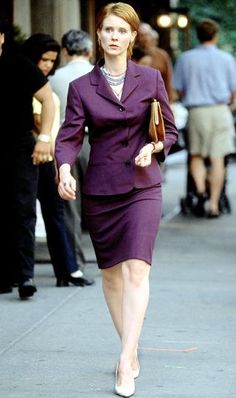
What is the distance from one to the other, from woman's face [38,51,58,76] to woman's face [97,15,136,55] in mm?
3339

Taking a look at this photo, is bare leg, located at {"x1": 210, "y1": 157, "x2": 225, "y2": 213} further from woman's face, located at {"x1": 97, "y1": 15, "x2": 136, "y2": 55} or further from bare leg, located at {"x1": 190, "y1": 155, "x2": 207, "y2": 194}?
woman's face, located at {"x1": 97, "y1": 15, "x2": 136, "y2": 55}

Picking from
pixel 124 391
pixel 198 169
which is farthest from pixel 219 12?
pixel 124 391

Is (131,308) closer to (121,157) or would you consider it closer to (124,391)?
(124,391)

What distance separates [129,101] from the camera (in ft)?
22.6

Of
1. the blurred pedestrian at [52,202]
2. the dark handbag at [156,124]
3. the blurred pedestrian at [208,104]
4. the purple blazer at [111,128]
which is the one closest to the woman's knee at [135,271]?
the purple blazer at [111,128]

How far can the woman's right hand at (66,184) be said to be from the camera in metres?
6.68

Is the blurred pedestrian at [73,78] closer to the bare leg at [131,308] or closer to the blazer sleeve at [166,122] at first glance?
the blazer sleeve at [166,122]

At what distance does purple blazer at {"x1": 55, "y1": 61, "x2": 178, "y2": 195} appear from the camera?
6879 mm

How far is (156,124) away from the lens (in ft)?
22.3

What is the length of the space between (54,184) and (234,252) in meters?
2.93

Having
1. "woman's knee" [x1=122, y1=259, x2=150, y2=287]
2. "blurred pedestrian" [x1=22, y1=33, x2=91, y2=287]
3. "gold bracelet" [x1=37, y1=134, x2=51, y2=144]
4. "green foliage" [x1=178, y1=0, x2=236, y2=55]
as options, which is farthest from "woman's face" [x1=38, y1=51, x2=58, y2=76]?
"green foliage" [x1=178, y1=0, x2=236, y2=55]

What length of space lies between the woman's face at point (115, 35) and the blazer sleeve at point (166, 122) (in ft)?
0.87

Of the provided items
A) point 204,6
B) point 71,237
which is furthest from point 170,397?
point 204,6

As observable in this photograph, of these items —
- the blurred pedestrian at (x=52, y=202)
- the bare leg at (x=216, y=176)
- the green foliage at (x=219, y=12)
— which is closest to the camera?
the blurred pedestrian at (x=52, y=202)
